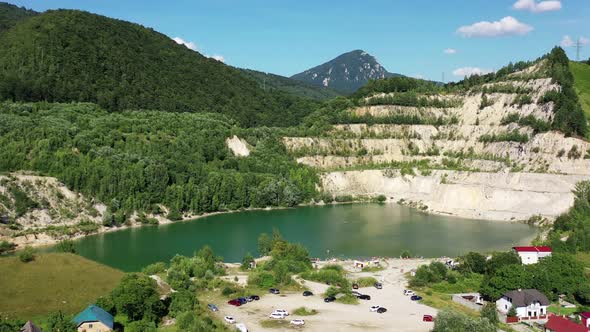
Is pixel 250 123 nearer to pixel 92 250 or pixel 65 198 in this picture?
pixel 65 198

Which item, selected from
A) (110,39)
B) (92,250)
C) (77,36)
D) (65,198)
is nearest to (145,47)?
(110,39)

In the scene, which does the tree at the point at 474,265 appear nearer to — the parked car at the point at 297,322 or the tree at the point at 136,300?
the parked car at the point at 297,322

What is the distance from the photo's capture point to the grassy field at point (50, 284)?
43344 millimetres

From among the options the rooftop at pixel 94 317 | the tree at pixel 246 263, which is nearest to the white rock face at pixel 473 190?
the tree at pixel 246 263

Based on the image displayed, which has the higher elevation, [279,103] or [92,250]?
[279,103]

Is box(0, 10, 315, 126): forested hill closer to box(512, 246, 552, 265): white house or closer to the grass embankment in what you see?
the grass embankment

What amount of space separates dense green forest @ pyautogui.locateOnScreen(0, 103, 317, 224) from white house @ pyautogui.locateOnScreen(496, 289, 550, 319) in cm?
5416

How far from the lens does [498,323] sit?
43344 millimetres

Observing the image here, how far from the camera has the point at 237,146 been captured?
12319 cm

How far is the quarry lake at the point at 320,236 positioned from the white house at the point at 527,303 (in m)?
22.7

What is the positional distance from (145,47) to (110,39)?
15.3 metres

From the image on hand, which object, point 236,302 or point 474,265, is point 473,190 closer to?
point 474,265

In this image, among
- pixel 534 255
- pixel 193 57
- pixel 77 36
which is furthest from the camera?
pixel 193 57

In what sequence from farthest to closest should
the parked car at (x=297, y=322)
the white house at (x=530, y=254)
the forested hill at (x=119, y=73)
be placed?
the forested hill at (x=119, y=73)
the white house at (x=530, y=254)
the parked car at (x=297, y=322)
